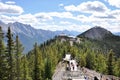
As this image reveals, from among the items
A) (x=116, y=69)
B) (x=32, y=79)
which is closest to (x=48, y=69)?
(x=32, y=79)

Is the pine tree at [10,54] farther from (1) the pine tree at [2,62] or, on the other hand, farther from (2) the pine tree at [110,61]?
(2) the pine tree at [110,61]

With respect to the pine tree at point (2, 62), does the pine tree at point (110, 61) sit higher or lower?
lower

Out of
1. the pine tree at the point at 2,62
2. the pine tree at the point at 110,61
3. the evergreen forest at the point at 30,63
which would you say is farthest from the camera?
the pine tree at the point at 110,61

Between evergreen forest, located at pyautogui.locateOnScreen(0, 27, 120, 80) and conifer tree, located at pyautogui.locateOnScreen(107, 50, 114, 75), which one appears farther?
conifer tree, located at pyautogui.locateOnScreen(107, 50, 114, 75)

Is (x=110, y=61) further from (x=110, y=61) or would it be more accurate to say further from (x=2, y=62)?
(x=2, y=62)

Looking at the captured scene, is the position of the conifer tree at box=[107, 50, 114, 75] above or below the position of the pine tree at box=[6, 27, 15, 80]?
below

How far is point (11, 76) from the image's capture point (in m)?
45.8

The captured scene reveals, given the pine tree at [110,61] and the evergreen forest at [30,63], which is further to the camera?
the pine tree at [110,61]

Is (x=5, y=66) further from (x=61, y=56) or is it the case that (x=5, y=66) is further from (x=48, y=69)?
(x=61, y=56)

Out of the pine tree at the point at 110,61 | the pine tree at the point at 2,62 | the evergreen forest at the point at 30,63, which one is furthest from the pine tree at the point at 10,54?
the pine tree at the point at 110,61

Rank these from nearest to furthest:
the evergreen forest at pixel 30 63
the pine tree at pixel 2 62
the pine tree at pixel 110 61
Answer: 1. the pine tree at pixel 2 62
2. the evergreen forest at pixel 30 63
3. the pine tree at pixel 110 61

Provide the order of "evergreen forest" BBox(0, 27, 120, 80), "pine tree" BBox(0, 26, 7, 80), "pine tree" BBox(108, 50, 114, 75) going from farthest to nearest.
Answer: "pine tree" BBox(108, 50, 114, 75) < "evergreen forest" BBox(0, 27, 120, 80) < "pine tree" BBox(0, 26, 7, 80)

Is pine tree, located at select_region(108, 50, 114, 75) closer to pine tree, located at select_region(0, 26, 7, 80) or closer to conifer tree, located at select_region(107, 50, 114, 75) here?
conifer tree, located at select_region(107, 50, 114, 75)

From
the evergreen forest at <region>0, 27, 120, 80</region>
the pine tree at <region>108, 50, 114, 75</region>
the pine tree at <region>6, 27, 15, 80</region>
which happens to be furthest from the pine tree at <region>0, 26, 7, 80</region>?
the pine tree at <region>108, 50, 114, 75</region>
